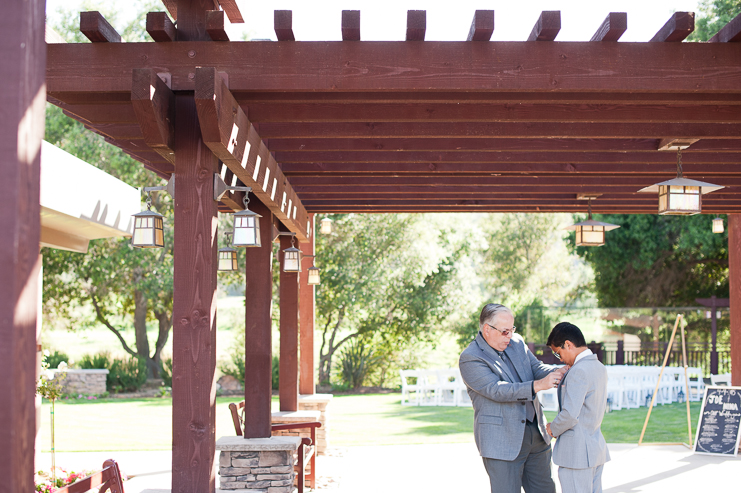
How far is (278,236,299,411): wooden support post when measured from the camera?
301 inches

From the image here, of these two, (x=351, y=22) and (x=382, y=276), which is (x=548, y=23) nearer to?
(x=351, y=22)

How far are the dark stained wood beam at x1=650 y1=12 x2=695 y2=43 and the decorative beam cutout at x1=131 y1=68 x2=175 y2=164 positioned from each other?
2.44 metres

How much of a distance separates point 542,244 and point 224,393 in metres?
16.5

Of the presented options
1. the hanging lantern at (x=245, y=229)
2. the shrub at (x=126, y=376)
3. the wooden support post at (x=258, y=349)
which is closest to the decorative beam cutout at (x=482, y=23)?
the hanging lantern at (x=245, y=229)

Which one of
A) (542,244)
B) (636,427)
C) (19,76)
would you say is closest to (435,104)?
(19,76)

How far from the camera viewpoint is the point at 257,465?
5.60m

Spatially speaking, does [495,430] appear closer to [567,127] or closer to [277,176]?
[567,127]

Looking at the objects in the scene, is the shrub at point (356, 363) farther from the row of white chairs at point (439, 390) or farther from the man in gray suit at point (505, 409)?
the man in gray suit at point (505, 409)

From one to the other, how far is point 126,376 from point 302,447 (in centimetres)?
1218

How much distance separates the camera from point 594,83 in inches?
134

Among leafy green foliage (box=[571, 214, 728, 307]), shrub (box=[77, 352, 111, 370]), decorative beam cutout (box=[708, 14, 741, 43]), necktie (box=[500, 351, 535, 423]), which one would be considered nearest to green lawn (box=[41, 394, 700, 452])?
shrub (box=[77, 352, 111, 370])

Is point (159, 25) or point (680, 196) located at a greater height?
point (159, 25)

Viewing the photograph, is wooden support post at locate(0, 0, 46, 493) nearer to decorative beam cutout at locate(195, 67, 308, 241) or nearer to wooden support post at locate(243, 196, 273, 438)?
decorative beam cutout at locate(195, 67, 308, 241)

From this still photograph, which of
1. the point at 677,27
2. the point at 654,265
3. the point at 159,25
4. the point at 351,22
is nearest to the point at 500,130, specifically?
the point at 677,27
